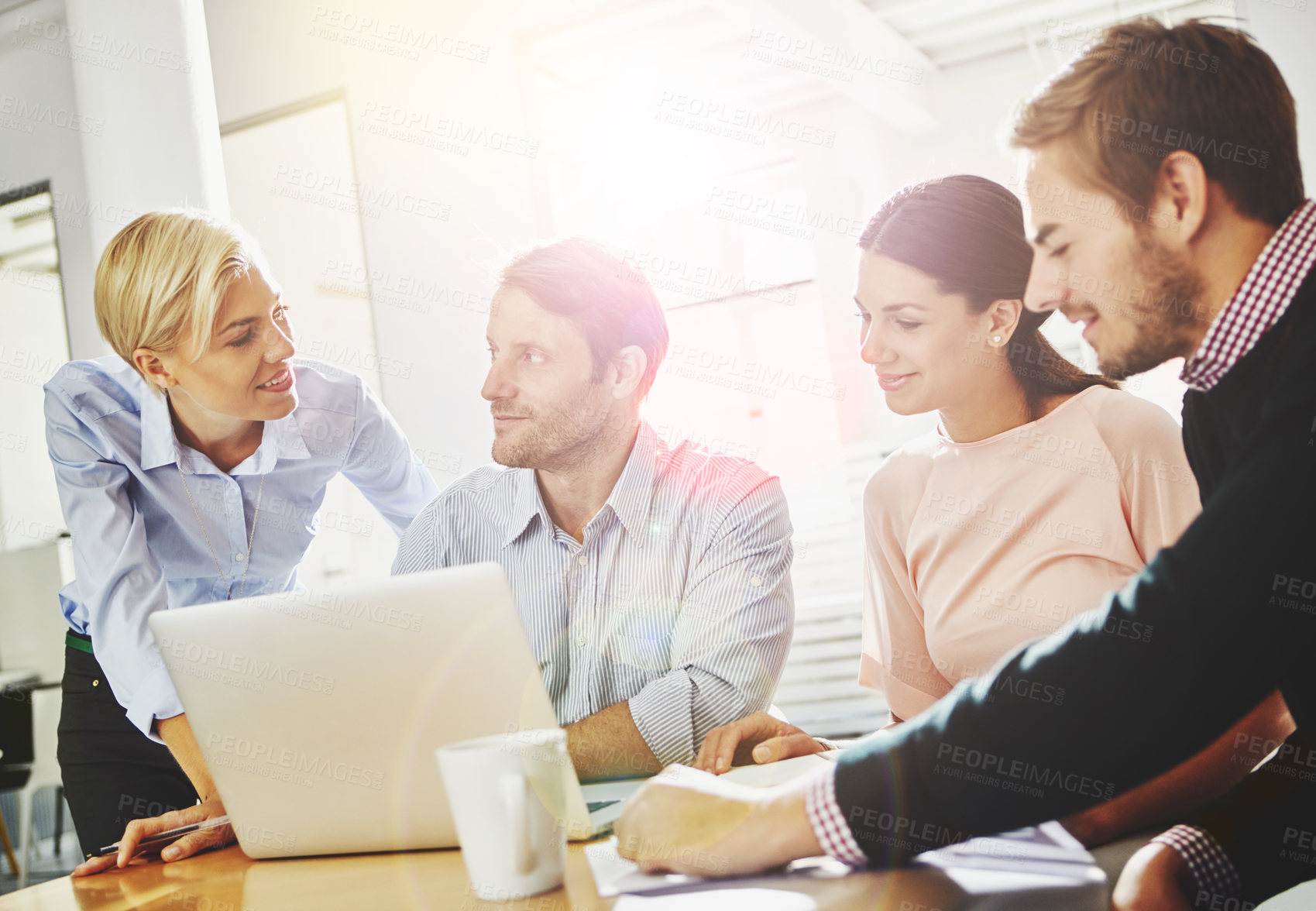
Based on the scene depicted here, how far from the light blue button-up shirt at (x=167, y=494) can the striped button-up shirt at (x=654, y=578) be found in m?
0.43

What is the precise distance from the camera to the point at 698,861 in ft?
2.24

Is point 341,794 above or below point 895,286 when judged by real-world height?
below

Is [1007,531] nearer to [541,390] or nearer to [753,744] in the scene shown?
[753,744]

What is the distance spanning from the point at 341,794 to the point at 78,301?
3447 millimetres

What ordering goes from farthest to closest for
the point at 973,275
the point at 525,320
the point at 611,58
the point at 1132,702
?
the point at 611,58
the point at 525,320
the point at 973,275
the point at 1132,702

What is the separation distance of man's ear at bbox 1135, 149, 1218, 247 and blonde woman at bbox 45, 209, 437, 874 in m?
1.42

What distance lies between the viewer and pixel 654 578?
5.02ft

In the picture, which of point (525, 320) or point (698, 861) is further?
point (525, 320)

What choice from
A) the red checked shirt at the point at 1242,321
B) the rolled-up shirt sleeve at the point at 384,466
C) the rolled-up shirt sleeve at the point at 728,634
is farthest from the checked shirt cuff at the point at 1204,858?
the rolled-up shirt sleeve at the point at 384,466

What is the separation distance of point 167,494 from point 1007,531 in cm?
146

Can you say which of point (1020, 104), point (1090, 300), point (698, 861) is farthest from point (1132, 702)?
point (1020, 104)

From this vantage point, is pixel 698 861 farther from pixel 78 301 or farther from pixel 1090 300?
pixel 78 301

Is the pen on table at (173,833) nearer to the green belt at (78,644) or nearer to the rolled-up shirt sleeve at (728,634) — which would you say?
the rolled-up shirt sleeve at (728,634)

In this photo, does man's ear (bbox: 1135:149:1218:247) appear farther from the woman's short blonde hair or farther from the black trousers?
the black trousers
